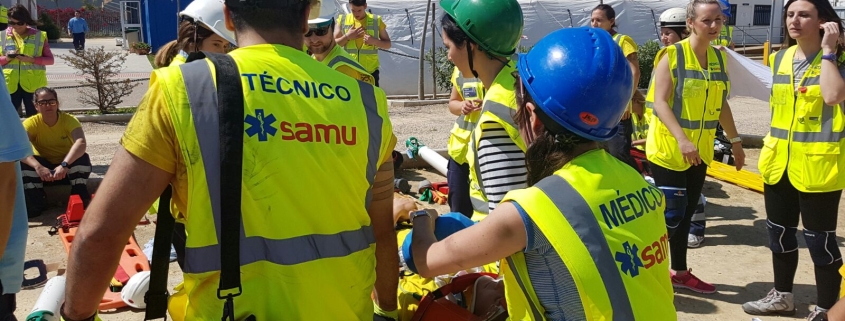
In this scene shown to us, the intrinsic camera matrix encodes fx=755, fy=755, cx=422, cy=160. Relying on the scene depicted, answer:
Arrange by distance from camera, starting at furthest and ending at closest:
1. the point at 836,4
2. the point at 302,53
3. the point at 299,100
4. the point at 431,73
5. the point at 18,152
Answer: the point at 836,4, the point at 431,73, the point at 18,152, the point at 302,53, the point at 299,100

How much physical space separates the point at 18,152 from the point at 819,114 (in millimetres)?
4466

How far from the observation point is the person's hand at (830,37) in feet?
15.0

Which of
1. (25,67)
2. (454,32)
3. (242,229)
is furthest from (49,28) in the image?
(242,229)

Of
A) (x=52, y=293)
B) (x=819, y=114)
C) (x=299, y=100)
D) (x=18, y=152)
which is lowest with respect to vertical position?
(x=52, y=293)

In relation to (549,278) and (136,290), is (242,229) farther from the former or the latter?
(136,290)

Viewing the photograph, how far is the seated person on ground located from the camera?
7.23m

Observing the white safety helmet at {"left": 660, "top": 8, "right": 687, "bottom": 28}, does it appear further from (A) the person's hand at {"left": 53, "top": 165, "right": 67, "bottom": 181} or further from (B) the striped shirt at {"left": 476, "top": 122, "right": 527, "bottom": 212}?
(A) the person's hand at {"left": 53, "top": 165, "right": 67, "bottom": 181}

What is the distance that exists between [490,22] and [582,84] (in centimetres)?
140

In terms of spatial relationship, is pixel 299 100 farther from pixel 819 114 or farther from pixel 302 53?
pixel 819 114

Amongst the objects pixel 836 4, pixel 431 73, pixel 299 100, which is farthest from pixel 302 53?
pixel 836 4

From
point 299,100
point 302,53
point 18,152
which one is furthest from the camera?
point 18,152

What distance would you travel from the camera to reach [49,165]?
7.48m

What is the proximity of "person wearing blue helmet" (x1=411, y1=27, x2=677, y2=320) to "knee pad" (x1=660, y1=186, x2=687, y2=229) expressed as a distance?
3144 mm

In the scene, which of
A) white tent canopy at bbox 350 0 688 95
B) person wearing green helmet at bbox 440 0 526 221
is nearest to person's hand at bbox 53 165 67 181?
person wearing green helmet at bbox 440 0 526 221
